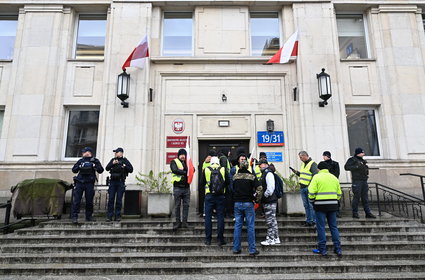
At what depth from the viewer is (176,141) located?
10.2 metres

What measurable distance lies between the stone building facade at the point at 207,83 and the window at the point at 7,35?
0.19 feet

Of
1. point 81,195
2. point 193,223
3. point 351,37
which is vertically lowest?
point 193,223

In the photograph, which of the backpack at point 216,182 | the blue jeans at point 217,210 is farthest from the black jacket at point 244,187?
the blue jeans at point 217,210

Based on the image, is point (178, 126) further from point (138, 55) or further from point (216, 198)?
point (216, 198)

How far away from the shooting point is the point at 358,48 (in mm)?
11508

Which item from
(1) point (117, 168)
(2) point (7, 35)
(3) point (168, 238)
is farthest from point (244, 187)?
(2) point (7, 35)

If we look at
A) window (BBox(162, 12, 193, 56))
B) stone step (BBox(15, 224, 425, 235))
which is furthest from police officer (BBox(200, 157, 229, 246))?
window (BBox(162, 12, 193, 56))

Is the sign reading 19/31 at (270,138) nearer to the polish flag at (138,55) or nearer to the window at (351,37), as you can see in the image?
the window at (351,37)

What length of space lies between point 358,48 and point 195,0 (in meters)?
6.96

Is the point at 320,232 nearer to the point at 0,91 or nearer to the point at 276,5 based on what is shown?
the point at 276,5

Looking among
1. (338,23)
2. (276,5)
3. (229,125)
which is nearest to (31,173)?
(229,125)

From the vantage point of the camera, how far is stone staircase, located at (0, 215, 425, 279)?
5.30 meters

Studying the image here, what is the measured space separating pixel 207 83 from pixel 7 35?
28.1 feet

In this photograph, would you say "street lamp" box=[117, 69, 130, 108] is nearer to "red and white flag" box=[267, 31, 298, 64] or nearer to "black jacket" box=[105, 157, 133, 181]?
"black jacket" box=[105, 157, 133, 181]
